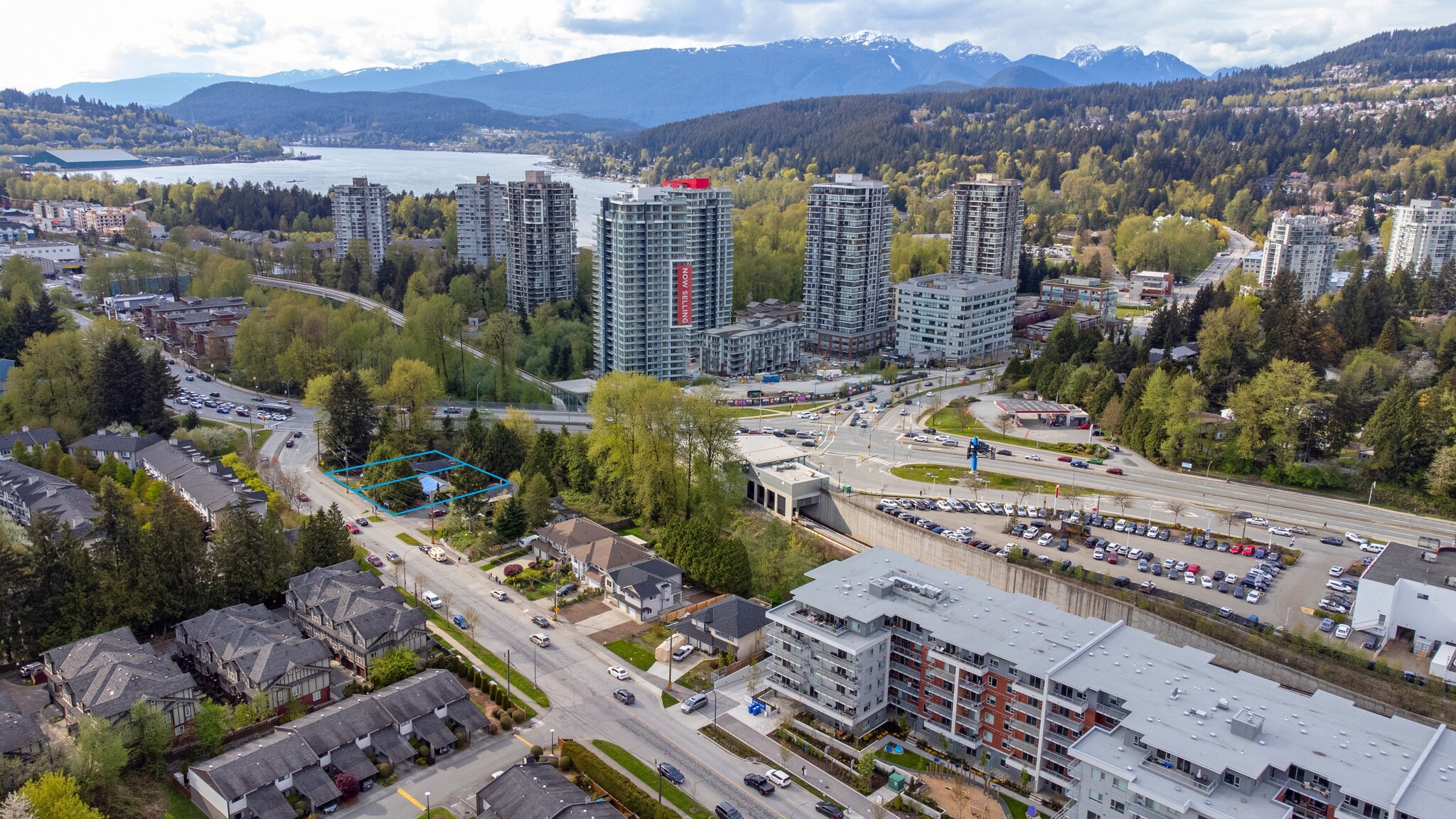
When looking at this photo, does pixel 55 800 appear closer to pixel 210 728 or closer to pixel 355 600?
pixel 210 728

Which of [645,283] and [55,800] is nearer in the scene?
[55,800]

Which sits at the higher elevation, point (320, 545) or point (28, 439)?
point (28, 439)

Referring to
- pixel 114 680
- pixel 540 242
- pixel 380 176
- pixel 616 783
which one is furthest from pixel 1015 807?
pixel 380 176

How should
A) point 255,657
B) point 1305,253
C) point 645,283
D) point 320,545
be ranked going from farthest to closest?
point 1305,253
point 645,283
point 320,545
point 255,657

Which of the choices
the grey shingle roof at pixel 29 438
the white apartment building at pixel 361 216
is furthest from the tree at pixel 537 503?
the white apartment building at pixel 361 216

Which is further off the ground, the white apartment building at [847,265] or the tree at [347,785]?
the white apartment building at [847,265]

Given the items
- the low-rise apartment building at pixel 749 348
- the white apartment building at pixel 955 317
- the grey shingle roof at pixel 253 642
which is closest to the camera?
the grey shingle roof at pixel 253 642

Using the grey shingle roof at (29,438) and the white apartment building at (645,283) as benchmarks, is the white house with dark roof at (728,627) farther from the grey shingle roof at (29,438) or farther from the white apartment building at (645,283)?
the grey shingle roof at (29,438)

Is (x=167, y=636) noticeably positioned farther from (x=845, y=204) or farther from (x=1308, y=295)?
(x=1308, y=295)
